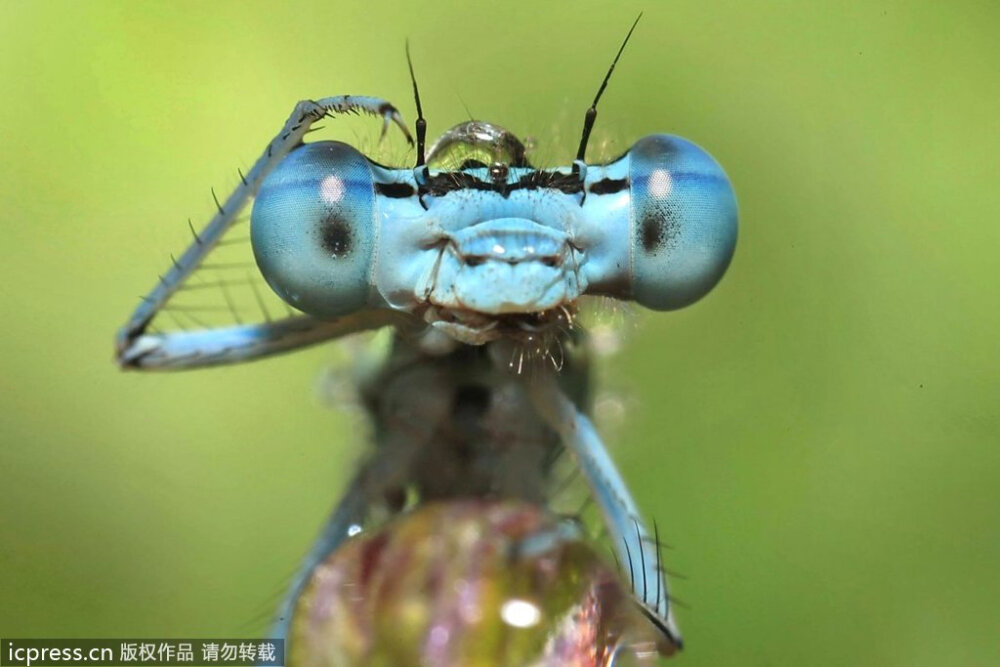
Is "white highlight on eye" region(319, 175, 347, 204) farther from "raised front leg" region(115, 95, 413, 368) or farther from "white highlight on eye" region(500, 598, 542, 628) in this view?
"white highlight on eye" region(500, 598, 542, 628)

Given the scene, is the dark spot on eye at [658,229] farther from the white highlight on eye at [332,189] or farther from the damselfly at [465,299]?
the white highlight on eye at [332,189]

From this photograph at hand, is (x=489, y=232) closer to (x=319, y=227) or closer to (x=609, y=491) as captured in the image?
(x=319, y=227)

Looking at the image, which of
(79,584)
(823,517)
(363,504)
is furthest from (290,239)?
(823,517)

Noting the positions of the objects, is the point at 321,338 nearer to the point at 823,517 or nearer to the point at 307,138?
the point at 307,138

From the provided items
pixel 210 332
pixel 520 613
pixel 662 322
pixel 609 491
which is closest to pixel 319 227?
pixel 210 332

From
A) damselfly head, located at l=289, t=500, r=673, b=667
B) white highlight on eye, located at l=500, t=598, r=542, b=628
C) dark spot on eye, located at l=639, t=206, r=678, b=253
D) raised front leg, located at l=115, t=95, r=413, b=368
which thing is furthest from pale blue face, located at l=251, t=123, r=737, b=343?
white highlight on eye, located at l=500, t=598, r=542, b=628

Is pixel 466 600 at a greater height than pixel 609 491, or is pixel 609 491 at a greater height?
pixel 466 600

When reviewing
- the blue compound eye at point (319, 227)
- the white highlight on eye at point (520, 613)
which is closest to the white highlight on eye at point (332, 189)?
the blue compound eye at point (319, 227)
